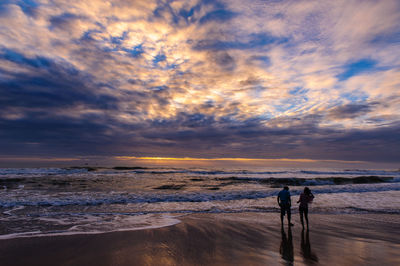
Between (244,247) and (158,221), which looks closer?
(244,247)

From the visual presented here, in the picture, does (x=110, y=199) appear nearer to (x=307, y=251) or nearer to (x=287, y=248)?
(x=287, y=248)

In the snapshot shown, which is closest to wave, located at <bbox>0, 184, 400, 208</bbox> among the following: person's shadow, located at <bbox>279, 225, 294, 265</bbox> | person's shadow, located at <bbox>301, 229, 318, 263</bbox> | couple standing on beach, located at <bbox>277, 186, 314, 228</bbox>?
couple standing on beach, located at <bbox>277, 186, 314, 228</bbox>

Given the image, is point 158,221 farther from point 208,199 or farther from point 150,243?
point 208,199

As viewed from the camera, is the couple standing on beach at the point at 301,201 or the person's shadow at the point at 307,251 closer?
the person's shadow at the point at 307,251

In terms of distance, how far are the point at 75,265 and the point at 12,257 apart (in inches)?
98.8

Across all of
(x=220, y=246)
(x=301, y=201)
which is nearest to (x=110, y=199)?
(x=220, y=246)

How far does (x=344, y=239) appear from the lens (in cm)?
927

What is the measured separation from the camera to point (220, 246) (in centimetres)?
831

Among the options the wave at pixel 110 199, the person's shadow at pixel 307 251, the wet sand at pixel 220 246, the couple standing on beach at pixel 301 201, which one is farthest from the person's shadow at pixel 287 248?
the wave at pixel 110 199

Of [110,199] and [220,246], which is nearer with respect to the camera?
[220,246]

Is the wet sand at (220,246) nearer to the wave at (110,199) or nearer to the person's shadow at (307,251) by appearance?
the person's shadow at (307,251)

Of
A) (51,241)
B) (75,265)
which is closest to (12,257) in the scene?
(51,241)

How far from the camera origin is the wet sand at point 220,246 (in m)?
7.03

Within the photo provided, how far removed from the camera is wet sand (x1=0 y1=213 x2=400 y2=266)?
7031 mm
